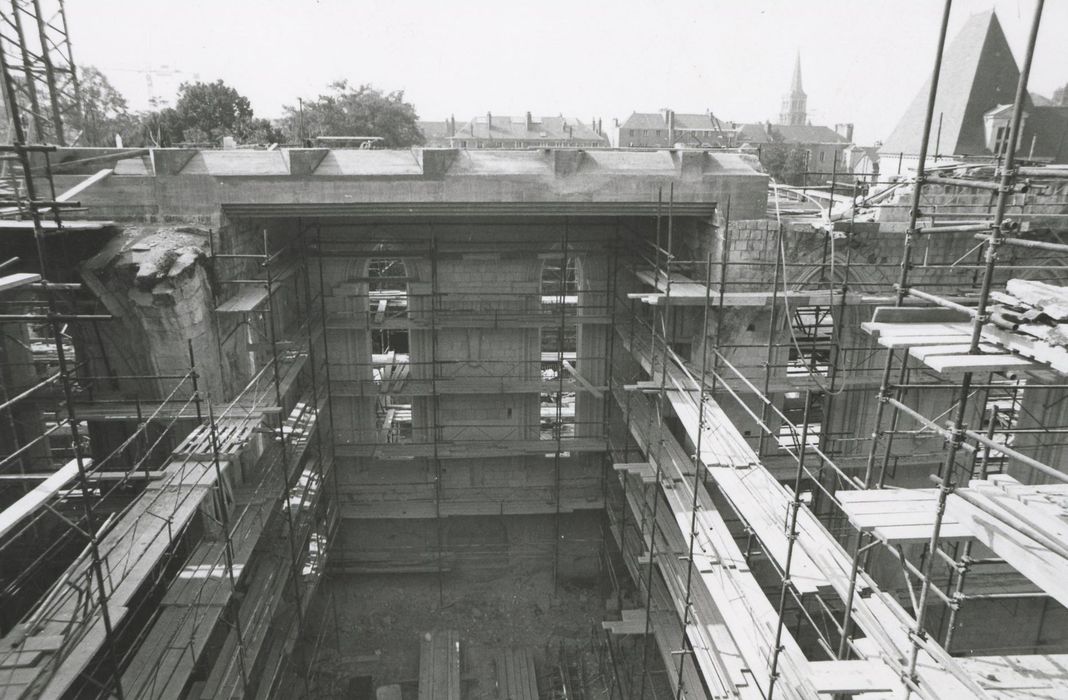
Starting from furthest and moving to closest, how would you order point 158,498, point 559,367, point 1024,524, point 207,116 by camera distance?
point 207,116
point 559,367
point 158,498
point 1024,524

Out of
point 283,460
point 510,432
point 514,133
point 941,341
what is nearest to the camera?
point 941,341

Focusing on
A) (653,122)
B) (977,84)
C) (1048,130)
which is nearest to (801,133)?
(653,122)

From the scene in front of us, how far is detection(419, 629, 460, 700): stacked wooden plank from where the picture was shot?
12.8m

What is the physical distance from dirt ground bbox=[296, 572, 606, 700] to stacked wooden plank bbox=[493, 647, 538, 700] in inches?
7.4

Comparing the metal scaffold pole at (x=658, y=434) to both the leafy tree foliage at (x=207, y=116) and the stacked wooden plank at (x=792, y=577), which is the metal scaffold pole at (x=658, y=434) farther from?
the leafy tree foliage at (x=207, y=116)

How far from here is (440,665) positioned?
13375 millimetres

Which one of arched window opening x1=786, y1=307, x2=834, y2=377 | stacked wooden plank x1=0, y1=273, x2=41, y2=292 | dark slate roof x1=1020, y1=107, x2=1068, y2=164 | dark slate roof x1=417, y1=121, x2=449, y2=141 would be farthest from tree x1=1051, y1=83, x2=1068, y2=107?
dark slate roof x1=417, y1=121, x2=449, y2=141

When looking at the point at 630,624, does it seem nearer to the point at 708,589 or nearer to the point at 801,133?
the point at 708,589

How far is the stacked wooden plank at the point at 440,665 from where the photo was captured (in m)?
12.8

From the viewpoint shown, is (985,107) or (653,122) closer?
(985,107)

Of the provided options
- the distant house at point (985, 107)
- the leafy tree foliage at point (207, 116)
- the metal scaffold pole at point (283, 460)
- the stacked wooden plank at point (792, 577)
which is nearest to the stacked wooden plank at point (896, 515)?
the stacked wooden plank at point (792, 577)

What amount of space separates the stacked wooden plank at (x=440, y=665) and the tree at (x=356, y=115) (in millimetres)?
33861

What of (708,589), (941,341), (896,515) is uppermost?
(941,341)

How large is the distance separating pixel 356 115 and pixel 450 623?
3516 cm
